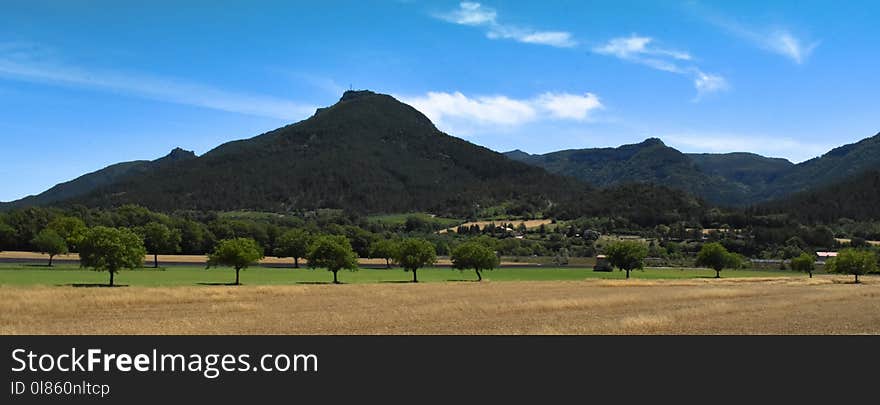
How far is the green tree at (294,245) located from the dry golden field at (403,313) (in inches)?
3112

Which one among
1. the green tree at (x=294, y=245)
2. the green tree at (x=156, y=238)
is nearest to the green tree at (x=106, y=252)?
the green tree at (x=156, y=238)

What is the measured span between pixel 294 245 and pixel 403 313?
10749cm

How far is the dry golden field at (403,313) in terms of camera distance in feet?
128

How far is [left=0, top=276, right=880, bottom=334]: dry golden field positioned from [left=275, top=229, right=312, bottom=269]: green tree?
79036 millimetres

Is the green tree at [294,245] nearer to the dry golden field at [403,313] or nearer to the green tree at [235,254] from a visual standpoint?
the green tree at [235,254]

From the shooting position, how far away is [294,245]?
153250 millimetres
